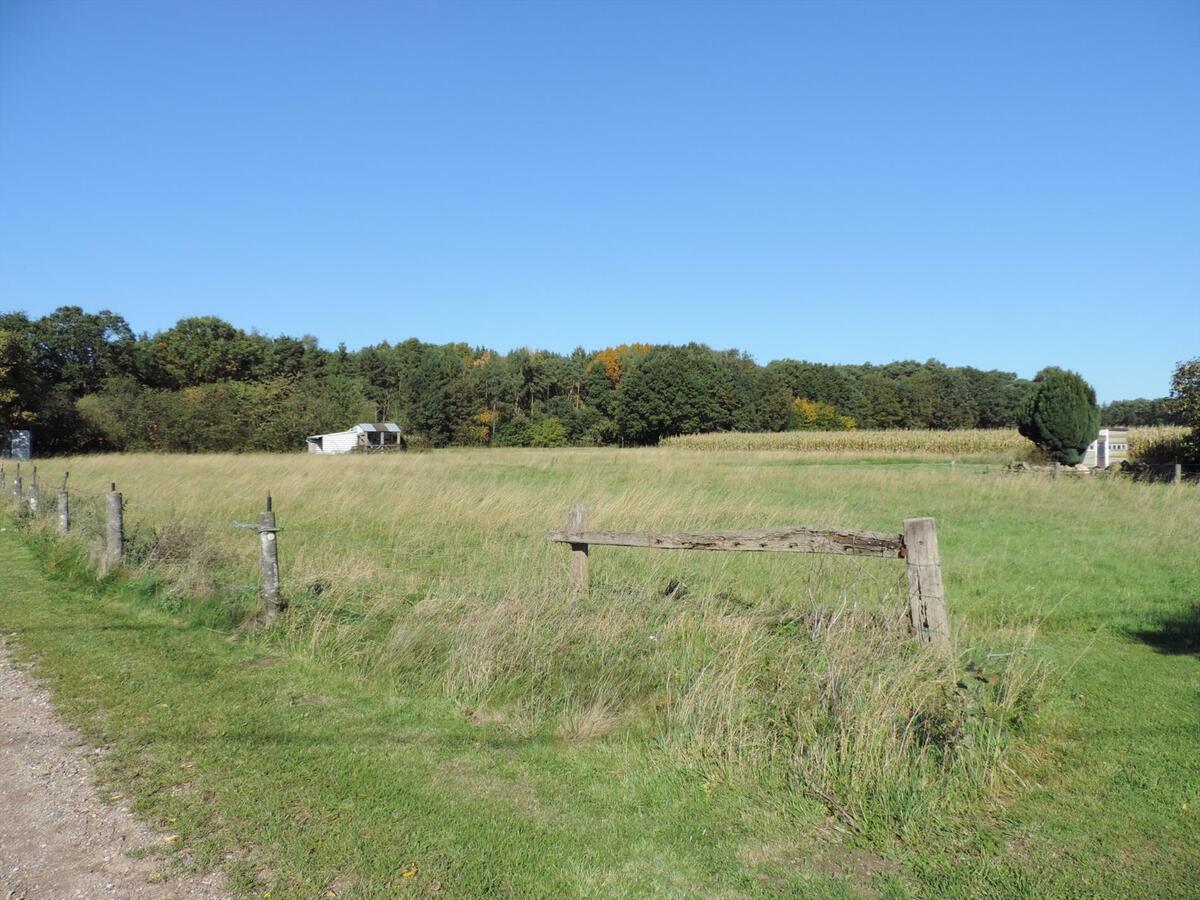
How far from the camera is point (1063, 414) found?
34594 mm

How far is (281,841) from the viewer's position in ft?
12.4

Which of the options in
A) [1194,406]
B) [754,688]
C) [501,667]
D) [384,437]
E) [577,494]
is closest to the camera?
[754,688]

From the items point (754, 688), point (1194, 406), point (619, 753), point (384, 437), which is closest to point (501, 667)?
point (619, 753)

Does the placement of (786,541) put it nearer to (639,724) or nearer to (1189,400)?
(639,724)

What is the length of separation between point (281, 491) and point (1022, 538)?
16813 mm

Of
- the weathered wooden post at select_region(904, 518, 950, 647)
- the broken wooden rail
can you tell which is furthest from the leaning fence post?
the weathered wooden post at select_region(904, 518, 950, 647)

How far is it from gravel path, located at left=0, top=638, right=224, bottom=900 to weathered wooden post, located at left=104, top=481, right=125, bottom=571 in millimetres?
5238

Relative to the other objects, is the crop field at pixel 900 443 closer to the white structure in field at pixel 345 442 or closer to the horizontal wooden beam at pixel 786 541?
the white structure in field at pixel 345 442

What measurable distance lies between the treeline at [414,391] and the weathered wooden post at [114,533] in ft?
158

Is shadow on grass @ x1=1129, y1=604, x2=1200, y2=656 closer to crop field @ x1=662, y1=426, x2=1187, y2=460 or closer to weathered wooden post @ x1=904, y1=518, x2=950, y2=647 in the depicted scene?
weathered wooden post @ x1=904, y1=518, x2=950, y2=647

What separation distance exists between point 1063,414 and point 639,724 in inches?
1403

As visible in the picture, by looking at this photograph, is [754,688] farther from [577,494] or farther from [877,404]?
[877,404]

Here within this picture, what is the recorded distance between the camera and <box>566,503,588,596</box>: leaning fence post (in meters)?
7.73

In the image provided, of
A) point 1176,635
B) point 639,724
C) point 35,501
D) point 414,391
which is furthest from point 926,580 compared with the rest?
point 414,391
